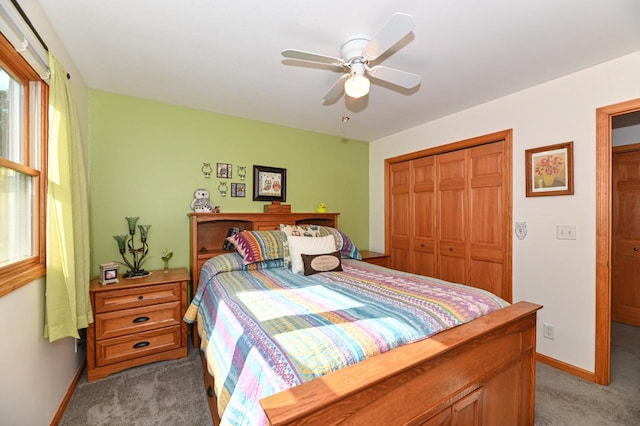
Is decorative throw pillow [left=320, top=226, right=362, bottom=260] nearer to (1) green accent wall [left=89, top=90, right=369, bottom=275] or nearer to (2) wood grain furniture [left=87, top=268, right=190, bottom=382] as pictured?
(1) green accent wall [left=89, top=90, right=369, bottom=275]

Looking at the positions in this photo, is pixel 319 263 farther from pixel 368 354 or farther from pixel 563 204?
pixel 563 204

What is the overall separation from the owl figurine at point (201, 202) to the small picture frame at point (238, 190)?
0.29m

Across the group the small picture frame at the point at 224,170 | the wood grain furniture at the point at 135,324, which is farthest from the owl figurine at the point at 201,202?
the wood grain furniture at the point at 135,324

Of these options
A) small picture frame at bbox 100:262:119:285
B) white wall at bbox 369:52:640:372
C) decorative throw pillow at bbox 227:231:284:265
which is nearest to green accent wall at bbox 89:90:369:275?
small picture frame at bbox 100:262:119:285

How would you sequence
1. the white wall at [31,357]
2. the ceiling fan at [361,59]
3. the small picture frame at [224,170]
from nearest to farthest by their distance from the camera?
the white wall at [31,357] < the ceiling fan at [361,59] < the small picture frame at [224,170]

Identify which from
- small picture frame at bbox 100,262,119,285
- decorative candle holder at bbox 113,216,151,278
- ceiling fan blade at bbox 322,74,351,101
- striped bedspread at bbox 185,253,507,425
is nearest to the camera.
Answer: striped bedspread at bbox 185,253,507,425

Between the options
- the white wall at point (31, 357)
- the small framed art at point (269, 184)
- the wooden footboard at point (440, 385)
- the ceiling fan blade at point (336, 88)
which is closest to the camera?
the wooden footboard at point (440, 385)

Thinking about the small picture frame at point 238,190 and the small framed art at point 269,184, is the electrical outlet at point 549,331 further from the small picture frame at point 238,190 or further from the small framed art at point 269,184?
the small picture frame at point 238,190

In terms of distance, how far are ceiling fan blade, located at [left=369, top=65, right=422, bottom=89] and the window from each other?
187cm

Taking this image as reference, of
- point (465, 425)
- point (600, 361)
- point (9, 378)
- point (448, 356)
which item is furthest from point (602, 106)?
point (9, 378)

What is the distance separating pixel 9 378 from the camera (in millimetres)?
1257

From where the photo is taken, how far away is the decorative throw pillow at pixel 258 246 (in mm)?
2641

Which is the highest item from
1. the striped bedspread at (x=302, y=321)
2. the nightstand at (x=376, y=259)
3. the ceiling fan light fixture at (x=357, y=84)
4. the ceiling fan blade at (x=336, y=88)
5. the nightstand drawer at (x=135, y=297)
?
the ceiling fan blade at (x=336, y=88)

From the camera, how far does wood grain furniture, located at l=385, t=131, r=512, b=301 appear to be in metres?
2.86
